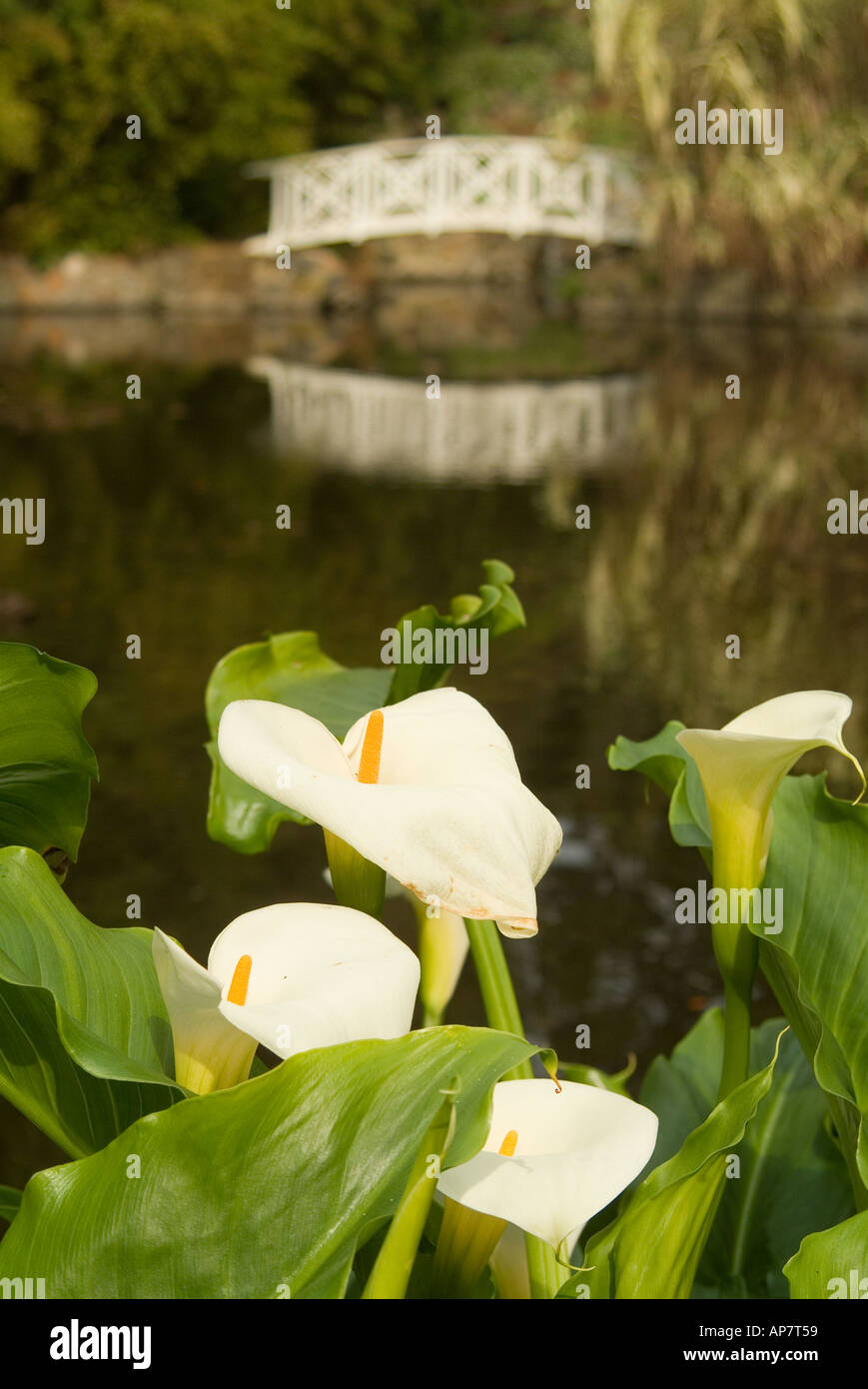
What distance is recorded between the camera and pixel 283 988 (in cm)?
67

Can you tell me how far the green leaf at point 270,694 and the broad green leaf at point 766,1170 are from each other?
0.36m

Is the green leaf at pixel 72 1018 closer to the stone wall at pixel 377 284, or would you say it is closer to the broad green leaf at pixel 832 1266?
the broad green leaf at pixel 832 1266

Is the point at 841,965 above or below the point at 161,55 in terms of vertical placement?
below

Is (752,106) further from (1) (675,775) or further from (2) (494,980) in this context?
(2) (494,980)

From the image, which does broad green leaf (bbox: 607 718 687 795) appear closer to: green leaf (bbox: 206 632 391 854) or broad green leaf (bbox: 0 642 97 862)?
green leaf (bbox: 206 632 391 854)

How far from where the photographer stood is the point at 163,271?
50.5 feet

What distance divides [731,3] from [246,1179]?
46.4 ft

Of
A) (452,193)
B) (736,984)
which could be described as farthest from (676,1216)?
(452,193)

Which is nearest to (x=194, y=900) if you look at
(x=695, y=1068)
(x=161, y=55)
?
(x=695, y=1068)

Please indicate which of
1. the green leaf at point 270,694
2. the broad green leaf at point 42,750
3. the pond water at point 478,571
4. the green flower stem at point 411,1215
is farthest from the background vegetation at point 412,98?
the green flower stem at point 411,1215

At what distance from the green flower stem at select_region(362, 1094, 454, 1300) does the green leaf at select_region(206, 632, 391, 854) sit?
48 cm

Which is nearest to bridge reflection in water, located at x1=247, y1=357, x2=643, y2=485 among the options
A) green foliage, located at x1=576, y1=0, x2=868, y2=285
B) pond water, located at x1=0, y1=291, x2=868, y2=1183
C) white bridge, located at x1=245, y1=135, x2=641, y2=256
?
pond water, located at x1=0, y1=291, x2=868, y2=1183
